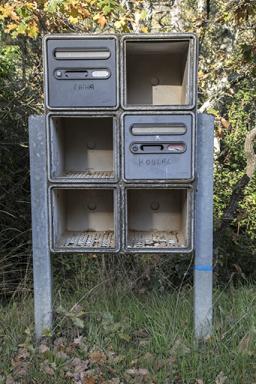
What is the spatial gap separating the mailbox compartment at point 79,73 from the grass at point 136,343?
1.29m

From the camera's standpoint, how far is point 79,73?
280 centimetres

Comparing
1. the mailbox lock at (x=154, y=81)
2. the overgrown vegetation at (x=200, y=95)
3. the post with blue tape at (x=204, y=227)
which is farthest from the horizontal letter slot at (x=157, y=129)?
the overgrown vegetation at (x=200, y=95)

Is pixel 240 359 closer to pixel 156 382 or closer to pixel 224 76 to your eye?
pixel 156 382

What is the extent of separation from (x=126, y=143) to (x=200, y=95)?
349cm

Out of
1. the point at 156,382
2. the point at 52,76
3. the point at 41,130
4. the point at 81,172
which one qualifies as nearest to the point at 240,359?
the point at 156,382

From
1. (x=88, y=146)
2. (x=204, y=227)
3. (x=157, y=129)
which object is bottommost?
(x=204, y=227)

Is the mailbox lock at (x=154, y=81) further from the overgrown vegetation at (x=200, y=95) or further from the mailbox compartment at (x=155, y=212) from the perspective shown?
the overgrown vegetation at (x=200, y=95)

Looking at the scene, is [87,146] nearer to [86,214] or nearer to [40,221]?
[86,214]

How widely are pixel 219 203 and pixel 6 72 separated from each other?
2.80 metres

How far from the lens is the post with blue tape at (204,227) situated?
2.89 m

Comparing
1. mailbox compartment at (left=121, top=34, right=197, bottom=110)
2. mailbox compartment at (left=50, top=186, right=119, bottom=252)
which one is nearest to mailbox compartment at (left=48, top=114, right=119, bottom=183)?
mailbox compartment at (left=50, top=186, right=119, bottom=252)

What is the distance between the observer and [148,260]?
4633 millimetres

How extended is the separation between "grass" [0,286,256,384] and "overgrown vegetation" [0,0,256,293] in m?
0.74

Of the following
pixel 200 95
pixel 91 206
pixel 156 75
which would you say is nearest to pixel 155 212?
pixel 91 206
